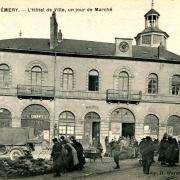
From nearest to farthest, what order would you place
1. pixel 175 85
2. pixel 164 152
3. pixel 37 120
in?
1. pixel 164 152
2. pixel 37 120
3. pixel 175 85

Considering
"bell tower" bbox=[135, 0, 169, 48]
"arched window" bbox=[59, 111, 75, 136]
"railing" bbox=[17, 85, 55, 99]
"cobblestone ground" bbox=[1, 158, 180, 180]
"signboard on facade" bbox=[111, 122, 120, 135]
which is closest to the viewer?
"cobblestone ground" bbox=[1, 158, 180, 180]

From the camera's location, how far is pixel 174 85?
104ft

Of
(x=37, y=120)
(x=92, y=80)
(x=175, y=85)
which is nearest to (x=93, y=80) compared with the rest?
(x=92, y=80)

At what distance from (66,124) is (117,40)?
300 inches

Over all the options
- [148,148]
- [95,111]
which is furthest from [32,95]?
[148,148]

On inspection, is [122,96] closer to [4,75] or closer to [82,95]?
[82,95]

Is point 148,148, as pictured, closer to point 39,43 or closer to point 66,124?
point 66,124

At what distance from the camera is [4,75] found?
94.8 ft

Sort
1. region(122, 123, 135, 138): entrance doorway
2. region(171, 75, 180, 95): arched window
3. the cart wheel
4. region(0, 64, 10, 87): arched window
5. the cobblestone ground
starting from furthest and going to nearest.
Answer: region(171, 75, 180, 95): arched window, region(122, 123, 135, 138): entrance doorway, region(0, 64, 10, 87): arched window, the cart wheel, the cobblestone ground

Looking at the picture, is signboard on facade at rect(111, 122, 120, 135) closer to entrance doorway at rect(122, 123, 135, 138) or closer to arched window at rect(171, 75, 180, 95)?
entrance doorway at rect(122, 123, 135, 138)

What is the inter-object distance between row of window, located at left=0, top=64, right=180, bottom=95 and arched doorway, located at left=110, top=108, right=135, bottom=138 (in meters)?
1.85

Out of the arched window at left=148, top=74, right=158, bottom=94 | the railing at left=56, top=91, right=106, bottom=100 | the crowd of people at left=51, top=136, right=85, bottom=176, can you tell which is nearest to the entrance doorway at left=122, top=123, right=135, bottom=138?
the railing at left=56, top=91, right=106, bottom=100

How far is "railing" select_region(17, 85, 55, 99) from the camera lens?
94.1 feet

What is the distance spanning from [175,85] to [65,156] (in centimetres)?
1757
